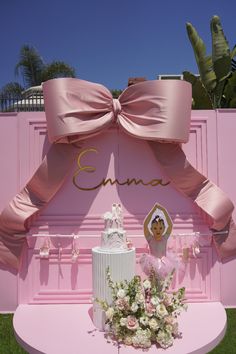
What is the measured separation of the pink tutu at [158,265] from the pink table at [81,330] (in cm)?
46

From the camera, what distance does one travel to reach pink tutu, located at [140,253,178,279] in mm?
2879

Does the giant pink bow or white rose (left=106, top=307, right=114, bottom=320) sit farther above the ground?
the giant pink bow

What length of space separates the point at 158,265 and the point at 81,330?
0.76 meters

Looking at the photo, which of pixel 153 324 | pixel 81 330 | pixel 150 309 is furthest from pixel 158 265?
pixel 81 330

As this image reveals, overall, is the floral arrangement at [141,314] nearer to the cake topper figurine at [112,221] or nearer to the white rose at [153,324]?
the white rose at [153,324]

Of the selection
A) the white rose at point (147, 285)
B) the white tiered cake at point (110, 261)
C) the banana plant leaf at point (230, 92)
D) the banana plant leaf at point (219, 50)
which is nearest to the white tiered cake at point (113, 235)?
the white tiered cake at point (110, 261)

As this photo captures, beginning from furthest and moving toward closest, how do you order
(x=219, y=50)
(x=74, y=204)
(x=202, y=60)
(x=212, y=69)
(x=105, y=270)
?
(x=212, y=69)
(x=202, y=60)
(x=219, y=50)
(x=74, y=204)
(x=105, y=270)

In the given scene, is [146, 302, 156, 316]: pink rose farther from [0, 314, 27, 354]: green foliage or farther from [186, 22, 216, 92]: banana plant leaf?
[186, 22, 216, 92]: banana plant leaf

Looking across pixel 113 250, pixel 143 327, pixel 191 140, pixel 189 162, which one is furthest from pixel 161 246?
pixel 191 140

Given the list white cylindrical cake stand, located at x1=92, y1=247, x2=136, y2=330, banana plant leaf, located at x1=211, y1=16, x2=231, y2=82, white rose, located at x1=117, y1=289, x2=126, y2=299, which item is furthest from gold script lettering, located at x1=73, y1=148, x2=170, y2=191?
banana plant leaf, located at x1=211, y1=16, x2=231, y2=82

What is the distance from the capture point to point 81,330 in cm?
287

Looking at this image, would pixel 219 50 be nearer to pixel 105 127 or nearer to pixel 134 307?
pixel 105 127

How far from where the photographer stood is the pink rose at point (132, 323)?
8.48 feet

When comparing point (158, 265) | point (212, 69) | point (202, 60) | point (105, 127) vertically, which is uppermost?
point (202, 60)
